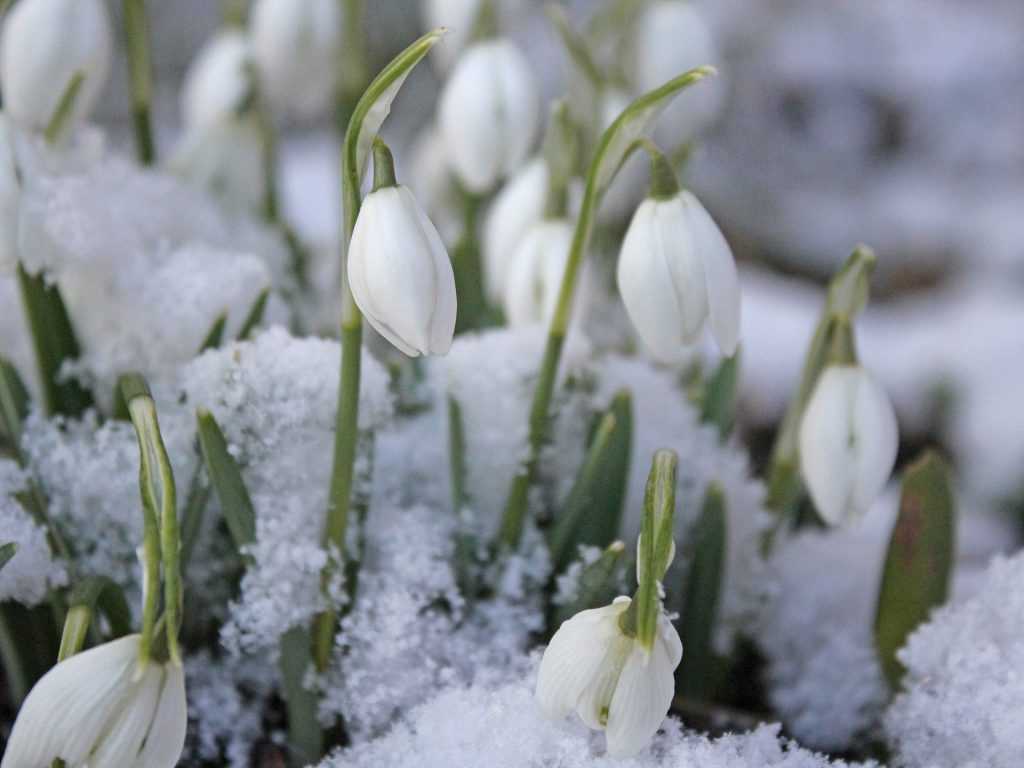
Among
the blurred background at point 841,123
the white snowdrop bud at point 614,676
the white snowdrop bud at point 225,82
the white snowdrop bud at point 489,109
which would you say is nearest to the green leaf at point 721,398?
the white snowdrop bud at point 489,109

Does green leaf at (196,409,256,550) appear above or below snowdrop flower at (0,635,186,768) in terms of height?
above

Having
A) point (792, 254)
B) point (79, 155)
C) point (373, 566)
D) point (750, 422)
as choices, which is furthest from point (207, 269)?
point (792, 254)

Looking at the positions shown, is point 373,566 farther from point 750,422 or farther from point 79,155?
point 750,422

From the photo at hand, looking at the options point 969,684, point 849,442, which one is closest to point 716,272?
point 849,442

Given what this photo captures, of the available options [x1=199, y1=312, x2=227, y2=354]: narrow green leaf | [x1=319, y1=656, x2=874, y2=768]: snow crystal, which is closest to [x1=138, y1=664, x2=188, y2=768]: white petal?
[x1=319, y1=656, x2=874, y2=768]: snow crystal

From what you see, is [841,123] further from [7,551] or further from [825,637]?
[7,551]

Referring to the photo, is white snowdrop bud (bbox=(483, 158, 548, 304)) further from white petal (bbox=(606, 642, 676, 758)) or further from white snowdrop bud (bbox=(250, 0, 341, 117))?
white petal (bbox=(606, 642, 676, 758))
